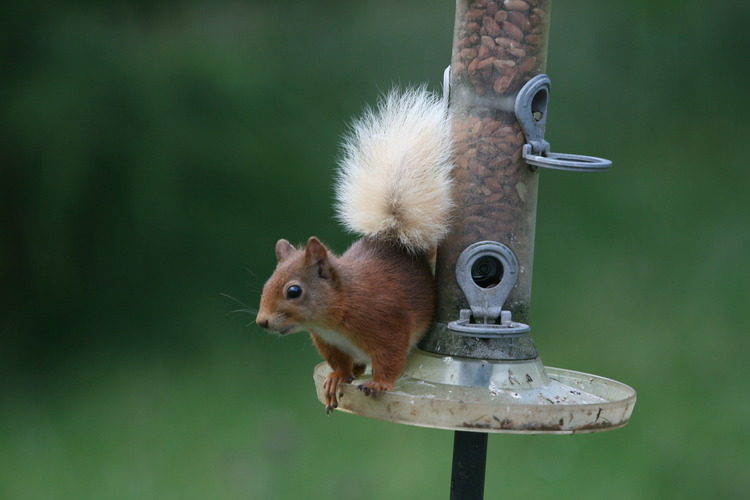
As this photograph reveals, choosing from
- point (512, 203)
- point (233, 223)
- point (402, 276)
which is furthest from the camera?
point (233, 223)

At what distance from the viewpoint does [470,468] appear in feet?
8.81

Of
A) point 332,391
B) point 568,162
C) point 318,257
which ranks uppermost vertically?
point 568,162

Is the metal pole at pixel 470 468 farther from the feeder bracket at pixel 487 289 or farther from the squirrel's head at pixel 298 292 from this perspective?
the squirrel's head at pixel 298 292

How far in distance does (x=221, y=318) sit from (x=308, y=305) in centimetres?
341

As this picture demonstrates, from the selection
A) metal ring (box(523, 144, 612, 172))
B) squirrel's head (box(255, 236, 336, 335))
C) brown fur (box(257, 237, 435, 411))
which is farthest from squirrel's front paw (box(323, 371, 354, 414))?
metal ring (box(523, 144, 612, 172))

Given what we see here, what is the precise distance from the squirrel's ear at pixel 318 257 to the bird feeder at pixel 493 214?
320 millimetres

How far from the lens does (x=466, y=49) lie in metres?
2.81

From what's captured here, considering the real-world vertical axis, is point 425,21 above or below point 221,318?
above

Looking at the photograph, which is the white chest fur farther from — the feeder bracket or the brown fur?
the feeder bracket

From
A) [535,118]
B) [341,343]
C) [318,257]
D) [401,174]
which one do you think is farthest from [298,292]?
[535,118]

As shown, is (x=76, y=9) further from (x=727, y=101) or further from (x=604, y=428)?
(x=604, y=428)

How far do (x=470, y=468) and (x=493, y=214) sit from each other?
2.16 feet

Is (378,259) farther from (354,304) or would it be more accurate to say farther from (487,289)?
(487,289)

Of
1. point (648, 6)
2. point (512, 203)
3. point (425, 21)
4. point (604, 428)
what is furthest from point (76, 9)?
point (604, 428)
